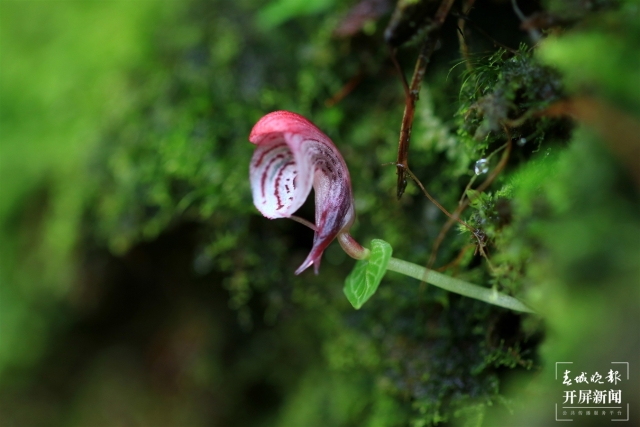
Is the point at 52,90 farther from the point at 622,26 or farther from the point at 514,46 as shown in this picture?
the point at 622,26

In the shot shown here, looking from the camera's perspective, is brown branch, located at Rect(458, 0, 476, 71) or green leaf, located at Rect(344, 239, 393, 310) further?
brown branch, located at Rect(458, 0, 476, 71)

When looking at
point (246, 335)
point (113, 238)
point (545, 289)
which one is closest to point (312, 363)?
point (246, 335)

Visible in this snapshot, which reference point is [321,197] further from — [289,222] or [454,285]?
[289,222]

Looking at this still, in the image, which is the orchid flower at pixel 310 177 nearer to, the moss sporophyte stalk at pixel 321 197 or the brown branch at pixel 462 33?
the moss sporophyte stalk at pixel 321 197

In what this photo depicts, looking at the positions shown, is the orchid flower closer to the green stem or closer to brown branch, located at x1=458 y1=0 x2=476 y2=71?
the green stem

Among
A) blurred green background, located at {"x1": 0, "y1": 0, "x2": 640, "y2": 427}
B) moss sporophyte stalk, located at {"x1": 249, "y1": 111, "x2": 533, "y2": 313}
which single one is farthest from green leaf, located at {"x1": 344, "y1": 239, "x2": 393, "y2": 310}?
blurred green background, located at {"x1": 0, "y1": 0, "x2": 640, "y2": 427}

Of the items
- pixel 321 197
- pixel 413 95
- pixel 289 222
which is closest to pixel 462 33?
pixel 413 95
